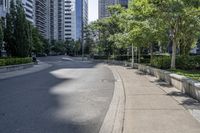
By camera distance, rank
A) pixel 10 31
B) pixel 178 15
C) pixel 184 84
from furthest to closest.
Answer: pixel 10 31
pixel 178 15
pixel 184 84

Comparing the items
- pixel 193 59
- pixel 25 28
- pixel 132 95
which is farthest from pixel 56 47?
pixel 132 95

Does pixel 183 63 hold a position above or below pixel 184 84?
above

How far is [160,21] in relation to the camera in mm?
21547

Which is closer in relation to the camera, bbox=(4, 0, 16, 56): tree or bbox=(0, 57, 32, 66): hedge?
bbox=(0, 57, 32, 66): hedge

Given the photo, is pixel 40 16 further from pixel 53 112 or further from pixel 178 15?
pixel 53 112

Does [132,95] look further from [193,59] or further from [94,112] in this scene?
[193,59]

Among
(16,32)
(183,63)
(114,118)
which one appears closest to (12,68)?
(16,32)

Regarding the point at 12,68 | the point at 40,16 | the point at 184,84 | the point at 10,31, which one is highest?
the point at 40,16

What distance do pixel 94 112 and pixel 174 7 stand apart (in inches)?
447

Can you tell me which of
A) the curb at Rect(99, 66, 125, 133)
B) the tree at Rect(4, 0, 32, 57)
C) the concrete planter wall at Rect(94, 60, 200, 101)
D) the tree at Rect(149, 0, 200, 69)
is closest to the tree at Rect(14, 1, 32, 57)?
the tree at Rect(4, 0, 32, 57)

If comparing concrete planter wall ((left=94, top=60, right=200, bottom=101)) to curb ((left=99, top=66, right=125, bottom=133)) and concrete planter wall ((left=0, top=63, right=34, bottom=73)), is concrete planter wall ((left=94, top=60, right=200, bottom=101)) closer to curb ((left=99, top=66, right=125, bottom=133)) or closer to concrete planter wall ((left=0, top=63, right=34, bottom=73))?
curb ((left=99, top=66, right=125, bottom=133))

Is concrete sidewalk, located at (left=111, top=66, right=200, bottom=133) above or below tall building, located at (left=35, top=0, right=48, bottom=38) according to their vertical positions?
below

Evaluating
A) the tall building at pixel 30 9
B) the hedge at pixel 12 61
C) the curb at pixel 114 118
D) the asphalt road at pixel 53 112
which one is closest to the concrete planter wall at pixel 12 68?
the hedge at pixel 12 61

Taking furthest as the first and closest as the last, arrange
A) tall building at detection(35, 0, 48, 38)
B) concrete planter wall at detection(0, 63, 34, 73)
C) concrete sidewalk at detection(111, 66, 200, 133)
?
tall building at detection(35, 0, 48, 38), concrete planter wall at detection(0, 63, 34, 73), concrete sidewalk at detection(111, 66, 200, 133)
